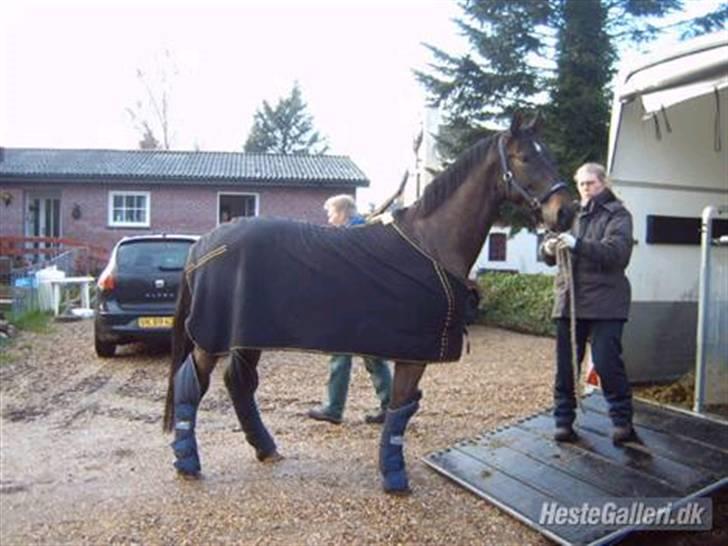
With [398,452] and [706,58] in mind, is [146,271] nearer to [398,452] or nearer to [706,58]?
[398,452]

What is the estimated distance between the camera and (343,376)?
5.70m


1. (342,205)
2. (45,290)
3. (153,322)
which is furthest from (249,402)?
(45,290)

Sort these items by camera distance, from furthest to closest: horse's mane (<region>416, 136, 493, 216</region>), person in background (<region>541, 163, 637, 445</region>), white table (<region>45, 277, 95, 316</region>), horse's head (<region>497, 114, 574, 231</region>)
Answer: white table (<region>45, 277, 95, 316</region>)
person in background (<region>541, 163, 637, 445</region>)
horse's mane (<region>416, 136, 493, 216</region>)
horse's head (<region>497, 114, 574, 231</region>)

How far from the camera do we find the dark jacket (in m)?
4.26

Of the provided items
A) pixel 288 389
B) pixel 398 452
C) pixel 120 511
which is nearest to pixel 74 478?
pixel 120 511

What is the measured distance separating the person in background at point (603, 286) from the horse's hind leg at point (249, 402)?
196cm

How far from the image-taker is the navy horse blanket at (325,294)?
13.1 feet

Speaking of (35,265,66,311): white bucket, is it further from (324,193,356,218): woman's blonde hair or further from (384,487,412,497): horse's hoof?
(384,487,412,497): horse's hoof

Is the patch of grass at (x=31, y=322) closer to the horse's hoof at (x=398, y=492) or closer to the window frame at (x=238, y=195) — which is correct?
the horse's hoof at (x=398, y=492)

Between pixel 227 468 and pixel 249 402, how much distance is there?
449 mm

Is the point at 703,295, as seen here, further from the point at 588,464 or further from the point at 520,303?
the point at 520,303

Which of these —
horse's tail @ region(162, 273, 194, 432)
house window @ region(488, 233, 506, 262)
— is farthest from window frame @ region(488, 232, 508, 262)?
horse's tail @ region(162, 273, 194, 432)

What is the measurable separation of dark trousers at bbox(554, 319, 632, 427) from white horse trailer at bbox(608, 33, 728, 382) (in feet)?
3.44

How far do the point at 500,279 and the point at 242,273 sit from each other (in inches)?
367
